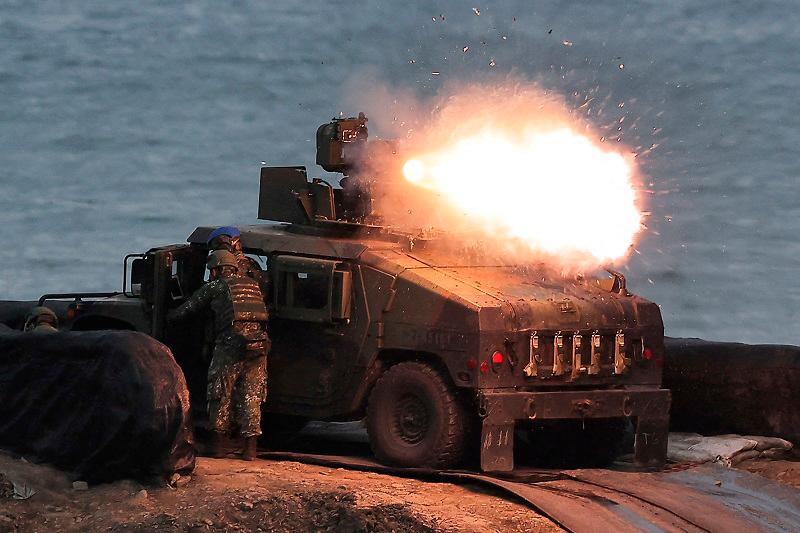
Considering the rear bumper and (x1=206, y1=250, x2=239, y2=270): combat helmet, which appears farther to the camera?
(x1=206, y1=250, x2=239, y2=270): combat helmet

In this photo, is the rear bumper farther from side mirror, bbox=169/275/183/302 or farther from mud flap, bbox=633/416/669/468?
side mirror, bbox=169/275/183/302

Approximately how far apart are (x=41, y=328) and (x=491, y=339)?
12.4 ft

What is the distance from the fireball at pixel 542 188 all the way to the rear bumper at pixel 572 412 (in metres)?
1.63

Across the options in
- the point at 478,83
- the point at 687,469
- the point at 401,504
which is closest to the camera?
the point at 401,504

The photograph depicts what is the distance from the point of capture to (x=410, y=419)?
13.8 m

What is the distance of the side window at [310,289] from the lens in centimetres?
1416

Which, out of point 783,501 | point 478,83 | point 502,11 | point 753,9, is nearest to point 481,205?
point 478,83

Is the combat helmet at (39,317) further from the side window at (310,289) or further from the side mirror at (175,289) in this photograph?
the side window at (310,289)

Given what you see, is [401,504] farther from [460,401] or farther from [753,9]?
[753,9]

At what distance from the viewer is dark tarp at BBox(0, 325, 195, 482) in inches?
497

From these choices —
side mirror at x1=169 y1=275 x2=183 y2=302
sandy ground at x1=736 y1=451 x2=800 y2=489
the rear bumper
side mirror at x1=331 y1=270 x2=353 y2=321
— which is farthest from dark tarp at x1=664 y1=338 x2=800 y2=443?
side mirror at x1=169 y1=275 x2=183 y2=302

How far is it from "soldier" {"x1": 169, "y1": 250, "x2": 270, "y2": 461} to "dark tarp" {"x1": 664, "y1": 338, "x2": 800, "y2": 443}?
425cm

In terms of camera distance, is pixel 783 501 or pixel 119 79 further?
pixel 119 79

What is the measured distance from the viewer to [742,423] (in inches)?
621
